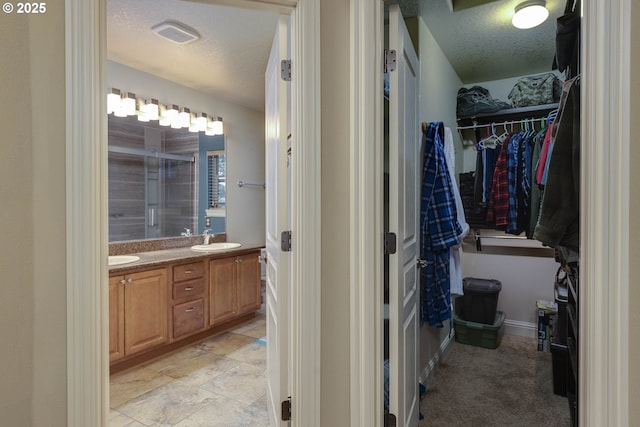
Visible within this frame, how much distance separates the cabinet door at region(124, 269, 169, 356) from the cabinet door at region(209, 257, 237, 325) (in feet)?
1.57

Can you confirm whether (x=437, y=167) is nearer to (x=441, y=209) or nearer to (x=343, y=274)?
(x=441, y=209)

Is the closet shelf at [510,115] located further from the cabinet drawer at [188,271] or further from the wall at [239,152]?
the cabinet drawer at [188,271]

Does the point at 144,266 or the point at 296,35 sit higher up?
the point at 296,35

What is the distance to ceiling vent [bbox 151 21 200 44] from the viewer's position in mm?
2240

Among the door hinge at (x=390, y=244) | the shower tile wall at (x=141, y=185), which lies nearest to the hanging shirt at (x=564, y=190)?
the door hinge at (x=390, y=244)

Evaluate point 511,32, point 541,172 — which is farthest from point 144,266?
point 511,32

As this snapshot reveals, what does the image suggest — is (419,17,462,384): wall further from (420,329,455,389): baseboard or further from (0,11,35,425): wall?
(0,11,35,425): wall

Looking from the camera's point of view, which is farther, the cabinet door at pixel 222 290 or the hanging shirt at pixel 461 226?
the cabinet door at pixel 222 290

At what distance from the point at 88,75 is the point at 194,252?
2248 millimetres

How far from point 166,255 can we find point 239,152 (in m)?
1.52

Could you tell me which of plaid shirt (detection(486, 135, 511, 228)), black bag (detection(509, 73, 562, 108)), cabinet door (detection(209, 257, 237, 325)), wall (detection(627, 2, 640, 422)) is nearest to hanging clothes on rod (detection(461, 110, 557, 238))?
plaid shirt (detection(486, 135, 511, 228))

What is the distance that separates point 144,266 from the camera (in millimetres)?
2605

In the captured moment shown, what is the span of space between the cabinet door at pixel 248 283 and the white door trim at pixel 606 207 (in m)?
3.01

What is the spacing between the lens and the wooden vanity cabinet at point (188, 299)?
2.87m
